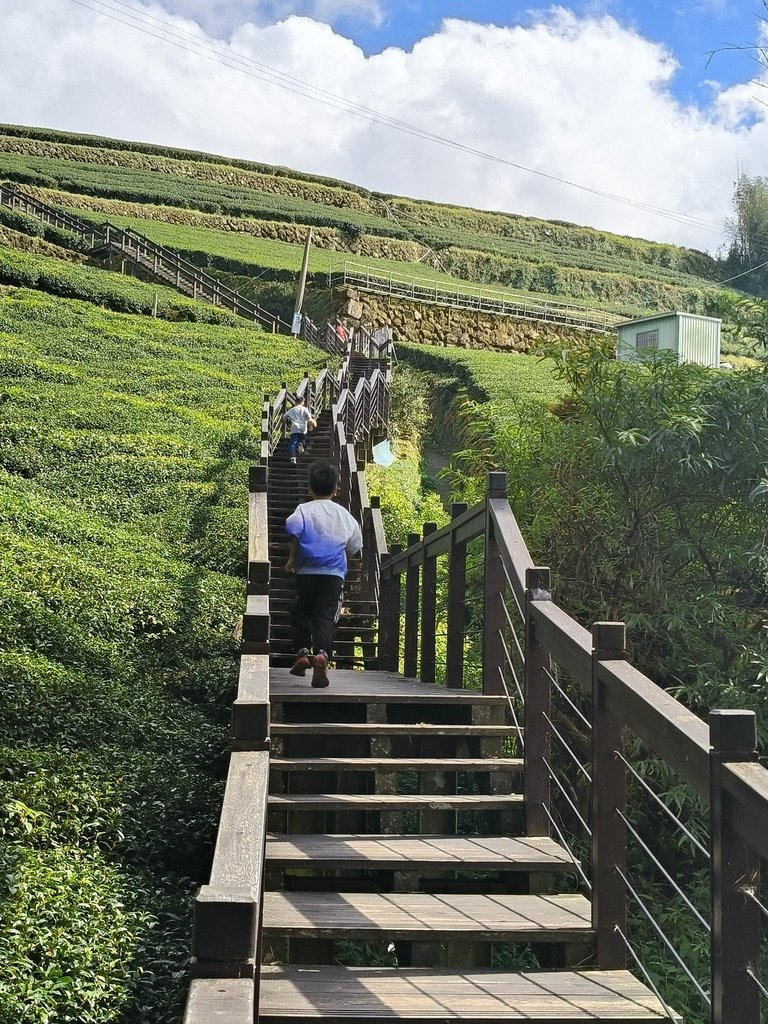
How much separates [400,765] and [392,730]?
26 centimetres

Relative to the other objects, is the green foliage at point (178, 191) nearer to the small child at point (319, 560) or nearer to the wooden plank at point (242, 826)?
the small child at point (319, 560)

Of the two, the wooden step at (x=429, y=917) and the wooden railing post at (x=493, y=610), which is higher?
the wooden railing post at (x=493, y=610)

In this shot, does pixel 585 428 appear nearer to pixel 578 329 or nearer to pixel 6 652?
pixel 6 652

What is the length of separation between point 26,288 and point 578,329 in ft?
68.4

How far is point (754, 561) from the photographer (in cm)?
707

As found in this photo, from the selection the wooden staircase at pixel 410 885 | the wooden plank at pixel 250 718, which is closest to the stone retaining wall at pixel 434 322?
the wooden staircase at pixel 410 885

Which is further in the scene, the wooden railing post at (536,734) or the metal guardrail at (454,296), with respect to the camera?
the metal guardrail at (454,296)

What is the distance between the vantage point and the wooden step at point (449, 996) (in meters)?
2.99

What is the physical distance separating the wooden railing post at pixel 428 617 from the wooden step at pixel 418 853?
114 inches

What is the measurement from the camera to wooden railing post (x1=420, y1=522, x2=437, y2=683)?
7.21m

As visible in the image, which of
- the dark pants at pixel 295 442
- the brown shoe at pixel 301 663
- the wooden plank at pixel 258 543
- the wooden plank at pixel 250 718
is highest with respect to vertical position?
the dark pants at pixel 295 442

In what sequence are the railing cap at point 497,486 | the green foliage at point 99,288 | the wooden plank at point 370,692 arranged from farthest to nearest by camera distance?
the green foliage at point 99,288 → the railing cap at point 497,486 → the wooden plank at point 370,692

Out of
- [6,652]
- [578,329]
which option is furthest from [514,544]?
[578,329]

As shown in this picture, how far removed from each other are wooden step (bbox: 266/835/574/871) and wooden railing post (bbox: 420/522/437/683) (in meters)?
2.91
